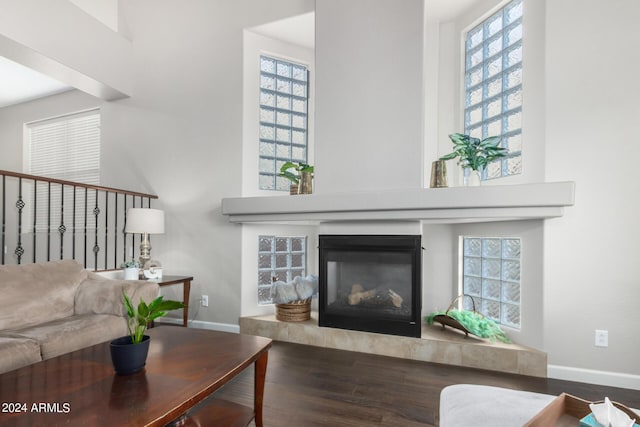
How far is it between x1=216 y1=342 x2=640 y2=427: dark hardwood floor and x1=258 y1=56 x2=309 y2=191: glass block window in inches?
76.3

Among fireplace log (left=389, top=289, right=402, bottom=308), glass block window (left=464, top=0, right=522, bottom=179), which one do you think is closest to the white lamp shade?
fireplace log (left=389, top=289, right=402, bottom=308)

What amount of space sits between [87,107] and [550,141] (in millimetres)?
5606

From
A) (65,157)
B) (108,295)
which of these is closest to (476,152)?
(108,295)

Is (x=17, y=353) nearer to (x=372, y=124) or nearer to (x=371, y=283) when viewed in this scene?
(x=371, y=283)

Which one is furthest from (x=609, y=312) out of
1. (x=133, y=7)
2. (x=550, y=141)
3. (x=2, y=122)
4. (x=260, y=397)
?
(x=2, y=122)

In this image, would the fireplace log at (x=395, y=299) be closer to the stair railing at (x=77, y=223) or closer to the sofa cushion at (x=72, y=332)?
the sofa cushion at (x=72, y=332)

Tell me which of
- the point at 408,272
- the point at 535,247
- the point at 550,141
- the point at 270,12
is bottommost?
the point at 408,272

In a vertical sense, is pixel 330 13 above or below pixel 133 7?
below

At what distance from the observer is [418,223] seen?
104 inches

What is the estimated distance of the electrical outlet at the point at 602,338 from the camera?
7.14 feet

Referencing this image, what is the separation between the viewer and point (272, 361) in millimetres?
2551

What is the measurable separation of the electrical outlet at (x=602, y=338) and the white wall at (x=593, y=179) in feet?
0.09

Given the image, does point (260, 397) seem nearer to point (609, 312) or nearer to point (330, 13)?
point (609, 312)

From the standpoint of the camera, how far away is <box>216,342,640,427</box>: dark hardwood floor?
5.82 feet
